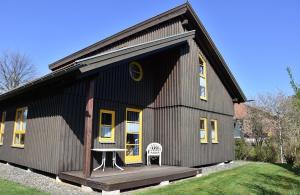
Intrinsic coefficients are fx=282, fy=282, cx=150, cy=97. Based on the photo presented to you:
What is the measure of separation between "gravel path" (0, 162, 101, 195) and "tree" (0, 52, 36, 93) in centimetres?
3707

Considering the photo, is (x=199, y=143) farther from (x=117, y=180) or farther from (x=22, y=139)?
(x=22, y=139)

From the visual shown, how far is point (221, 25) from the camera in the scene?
12469 millimetres

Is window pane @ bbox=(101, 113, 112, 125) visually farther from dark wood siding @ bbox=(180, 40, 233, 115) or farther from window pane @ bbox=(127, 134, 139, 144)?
dark wood siding @ bbox=(180, 40, 233, 115)

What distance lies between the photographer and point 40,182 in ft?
27.8

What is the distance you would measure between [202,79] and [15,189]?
9.83 meters

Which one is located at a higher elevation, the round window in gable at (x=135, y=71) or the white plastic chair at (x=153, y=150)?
the round window in gable at (x=135, y=71)

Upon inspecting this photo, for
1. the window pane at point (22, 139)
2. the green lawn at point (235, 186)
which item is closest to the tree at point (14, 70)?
the window pane at point (22, 139)

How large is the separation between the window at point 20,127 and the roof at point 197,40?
5726 mm

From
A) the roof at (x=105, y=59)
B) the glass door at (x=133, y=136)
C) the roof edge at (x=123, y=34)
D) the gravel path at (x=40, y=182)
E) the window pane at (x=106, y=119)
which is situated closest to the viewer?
the gravel path at (x=40, y=182)

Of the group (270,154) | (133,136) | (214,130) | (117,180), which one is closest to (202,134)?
(214,130)

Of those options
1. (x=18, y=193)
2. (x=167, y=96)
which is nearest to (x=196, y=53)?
(x=167, y=96)

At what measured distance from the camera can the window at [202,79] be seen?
45.8 feet

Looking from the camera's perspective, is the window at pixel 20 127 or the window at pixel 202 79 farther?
the window at pixel 202 79

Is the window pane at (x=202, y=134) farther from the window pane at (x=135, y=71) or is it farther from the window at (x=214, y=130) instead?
the window pane at (x=135, y=71)
